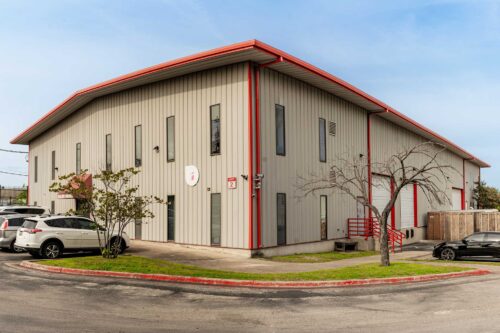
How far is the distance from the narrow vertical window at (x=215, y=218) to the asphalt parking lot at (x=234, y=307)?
25.6ft

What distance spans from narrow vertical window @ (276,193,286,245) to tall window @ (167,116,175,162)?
18.7ft

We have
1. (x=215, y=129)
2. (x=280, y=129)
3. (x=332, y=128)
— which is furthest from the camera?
(x=332, y=128)

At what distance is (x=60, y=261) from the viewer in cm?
1547

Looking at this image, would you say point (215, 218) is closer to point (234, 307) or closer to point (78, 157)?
point (234, 307)

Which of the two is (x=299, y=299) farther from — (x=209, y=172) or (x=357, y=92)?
(x=357, y=92)

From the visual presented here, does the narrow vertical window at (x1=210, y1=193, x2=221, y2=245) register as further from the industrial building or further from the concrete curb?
the concrete curb

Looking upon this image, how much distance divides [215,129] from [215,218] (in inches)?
155

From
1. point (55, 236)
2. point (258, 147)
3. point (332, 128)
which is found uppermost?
point (332, 128)

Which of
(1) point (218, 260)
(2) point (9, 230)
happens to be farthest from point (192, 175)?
(2) point (9, 230)

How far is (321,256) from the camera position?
22078 millimetres

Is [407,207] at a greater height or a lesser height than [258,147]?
lesser

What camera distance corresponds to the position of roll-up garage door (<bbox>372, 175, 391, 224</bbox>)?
31.6 m

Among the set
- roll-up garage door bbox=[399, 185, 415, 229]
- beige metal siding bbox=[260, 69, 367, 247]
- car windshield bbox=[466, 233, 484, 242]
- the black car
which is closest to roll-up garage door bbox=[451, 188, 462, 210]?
roll-up garage door bbox=[399, 185, 415, 229]

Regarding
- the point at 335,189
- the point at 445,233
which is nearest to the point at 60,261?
the point at 335,189
